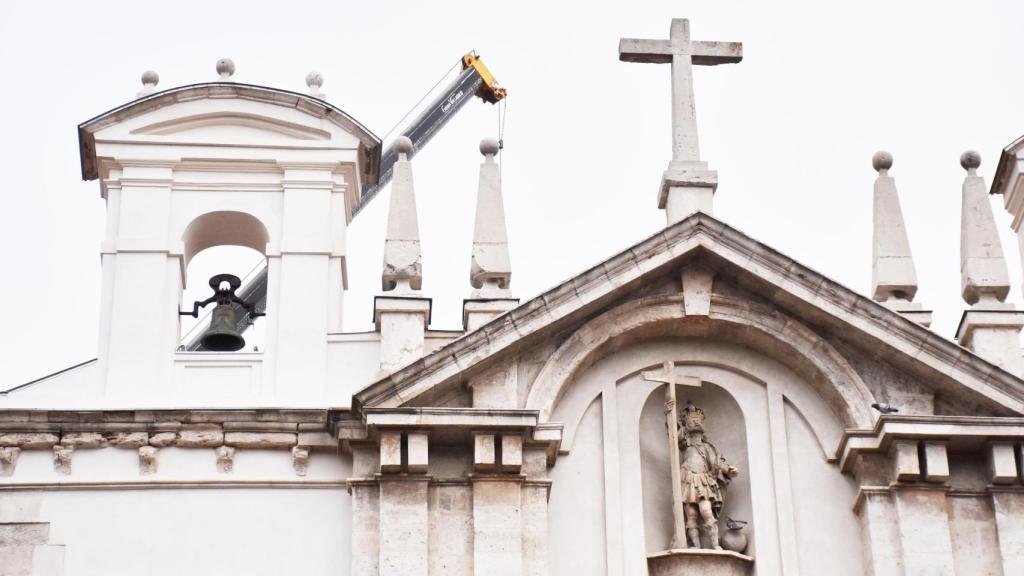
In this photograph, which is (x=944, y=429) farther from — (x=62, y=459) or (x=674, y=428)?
(x=62, y=459)

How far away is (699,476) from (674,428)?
50 cm

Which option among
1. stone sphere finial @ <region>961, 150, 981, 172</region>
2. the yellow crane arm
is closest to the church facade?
stone sphere finial @ <region>961, 150, 981, 172</region>

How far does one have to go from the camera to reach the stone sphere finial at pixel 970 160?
22.7 metres

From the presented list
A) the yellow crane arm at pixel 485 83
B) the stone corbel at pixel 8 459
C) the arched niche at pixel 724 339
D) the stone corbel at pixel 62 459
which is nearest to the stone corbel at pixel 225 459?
the stone corbel at pixel 62 459

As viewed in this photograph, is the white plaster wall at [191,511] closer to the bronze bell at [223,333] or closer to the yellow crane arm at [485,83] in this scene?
the bronze bell at [223,333]

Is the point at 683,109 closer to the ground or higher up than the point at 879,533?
higher up

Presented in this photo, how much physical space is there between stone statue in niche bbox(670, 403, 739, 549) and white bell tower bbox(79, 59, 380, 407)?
3.46m

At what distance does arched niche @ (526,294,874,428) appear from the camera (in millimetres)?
21531

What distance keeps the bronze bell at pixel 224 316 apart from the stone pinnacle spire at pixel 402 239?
1784mm

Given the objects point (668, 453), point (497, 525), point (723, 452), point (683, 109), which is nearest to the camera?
point (497, 525)

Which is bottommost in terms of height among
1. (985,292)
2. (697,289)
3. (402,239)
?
(985,292)

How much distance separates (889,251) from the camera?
874 inches

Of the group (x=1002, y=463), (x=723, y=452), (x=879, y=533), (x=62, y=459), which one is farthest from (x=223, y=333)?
(x=1002, y=463)

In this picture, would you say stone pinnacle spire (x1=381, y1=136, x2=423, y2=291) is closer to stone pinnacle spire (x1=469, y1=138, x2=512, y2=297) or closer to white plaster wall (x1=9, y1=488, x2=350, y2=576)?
stone pinnacle spire (x1=469, y1=138, x2=512, y2=297)
